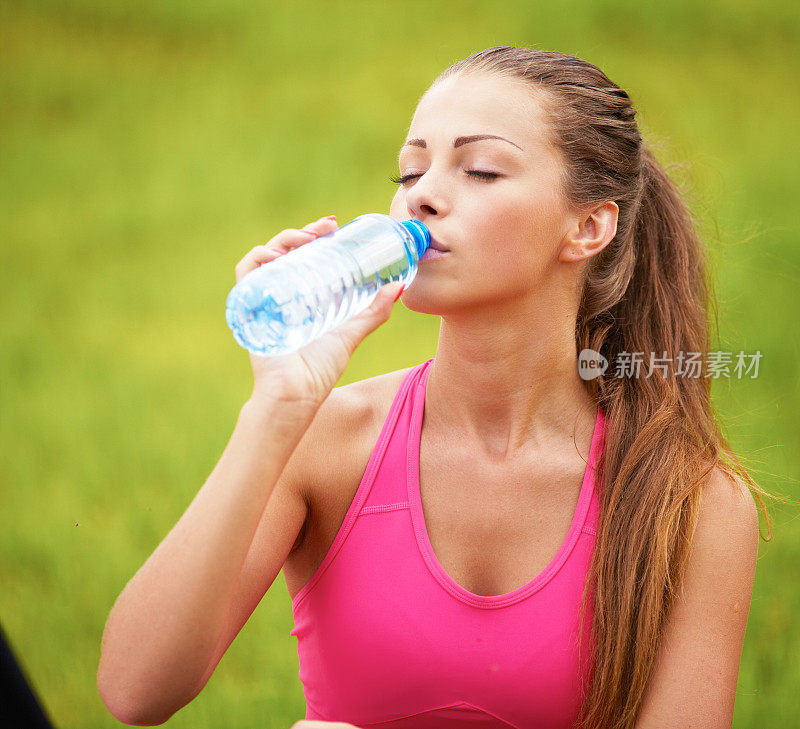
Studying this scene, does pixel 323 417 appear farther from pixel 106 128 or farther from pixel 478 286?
pixel 106 128

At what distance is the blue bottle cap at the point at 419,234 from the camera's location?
1154 millimetres

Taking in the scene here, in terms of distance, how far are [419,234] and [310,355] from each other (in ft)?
0.68

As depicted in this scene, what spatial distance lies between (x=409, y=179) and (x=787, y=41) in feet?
9.87

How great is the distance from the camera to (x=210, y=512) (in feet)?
3.34

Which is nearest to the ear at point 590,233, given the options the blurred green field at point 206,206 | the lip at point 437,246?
the lip at point 437,246

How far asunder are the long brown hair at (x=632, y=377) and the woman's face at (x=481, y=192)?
0.04 meters

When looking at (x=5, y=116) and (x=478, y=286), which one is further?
(x=5, y=116)

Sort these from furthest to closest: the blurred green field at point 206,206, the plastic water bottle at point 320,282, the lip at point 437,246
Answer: the blurred green field at point 206,206, the lip at point 437,246, the plastic water bottle at point 320,282

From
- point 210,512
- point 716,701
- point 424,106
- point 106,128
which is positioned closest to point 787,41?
point 106,128

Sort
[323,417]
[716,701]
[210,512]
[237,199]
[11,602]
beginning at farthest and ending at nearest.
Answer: [237,199] → [11,602] → [323,417] → [716,701] → [210,512]

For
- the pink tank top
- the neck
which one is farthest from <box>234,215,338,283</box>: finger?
the pink tank top

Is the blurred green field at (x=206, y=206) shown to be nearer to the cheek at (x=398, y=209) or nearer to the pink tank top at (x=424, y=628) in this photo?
the pink tank top at (x=424, y=628)

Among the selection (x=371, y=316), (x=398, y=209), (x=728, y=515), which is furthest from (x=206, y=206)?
(x=728, y=515)

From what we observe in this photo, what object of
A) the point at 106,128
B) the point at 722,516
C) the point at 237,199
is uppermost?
the point at 106,128
